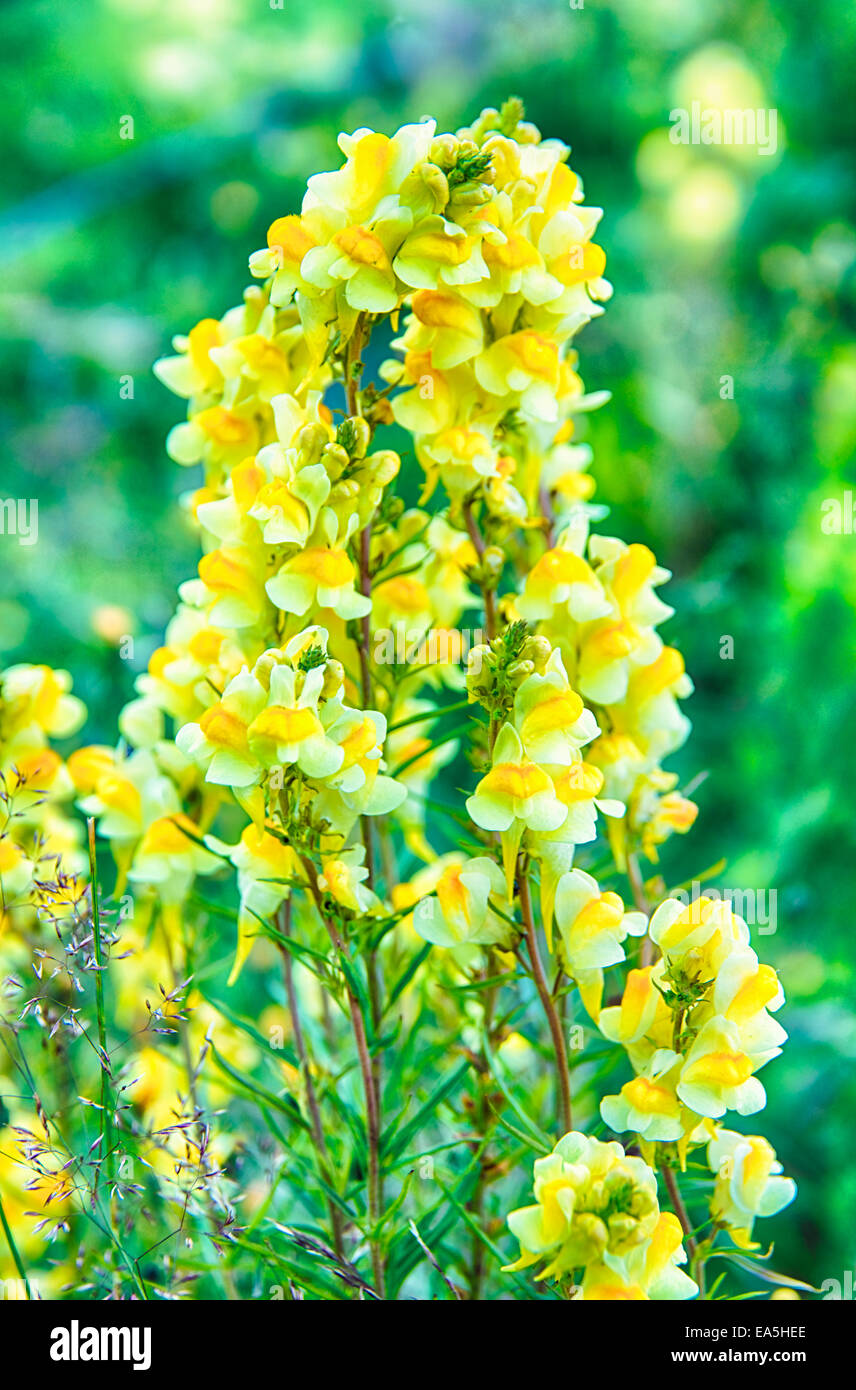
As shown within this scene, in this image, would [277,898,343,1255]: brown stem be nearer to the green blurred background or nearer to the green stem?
the green stem

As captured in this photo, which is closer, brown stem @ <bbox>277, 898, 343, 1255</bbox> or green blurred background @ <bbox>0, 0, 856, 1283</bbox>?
brown stem @ <bbox>277, 898, 343, 1255</bbox>

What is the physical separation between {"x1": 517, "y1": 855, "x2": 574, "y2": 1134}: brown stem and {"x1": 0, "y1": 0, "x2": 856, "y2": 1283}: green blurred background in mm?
772

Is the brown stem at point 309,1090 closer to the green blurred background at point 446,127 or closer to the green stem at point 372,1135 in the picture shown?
the green stem at point 372,1135

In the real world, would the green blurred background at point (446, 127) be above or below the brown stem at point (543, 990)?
above

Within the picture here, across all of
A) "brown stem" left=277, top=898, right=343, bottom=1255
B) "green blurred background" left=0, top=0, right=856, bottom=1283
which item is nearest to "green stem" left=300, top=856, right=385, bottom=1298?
"brown stem" left=277, top=898, right=343, bottom=1255

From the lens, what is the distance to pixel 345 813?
0.39 meters

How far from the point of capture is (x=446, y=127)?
1471mm

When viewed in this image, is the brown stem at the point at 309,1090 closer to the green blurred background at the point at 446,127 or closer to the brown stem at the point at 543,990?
the brown stem at the point at 543,990

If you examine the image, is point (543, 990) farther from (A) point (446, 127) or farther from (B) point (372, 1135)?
(A) point (446, 127)

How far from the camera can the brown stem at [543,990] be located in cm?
38

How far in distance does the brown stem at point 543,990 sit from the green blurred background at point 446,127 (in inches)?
30.4

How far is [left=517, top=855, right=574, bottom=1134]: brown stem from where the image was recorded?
0.38 m

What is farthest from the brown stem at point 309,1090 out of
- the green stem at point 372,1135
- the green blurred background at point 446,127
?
the green blurred background at point 446,127

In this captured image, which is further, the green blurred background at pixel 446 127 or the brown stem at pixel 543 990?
the green blurred background at pixel 446 127
